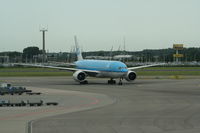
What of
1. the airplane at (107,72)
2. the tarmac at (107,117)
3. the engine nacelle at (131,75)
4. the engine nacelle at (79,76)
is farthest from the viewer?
the engine nacelle at (79,76)

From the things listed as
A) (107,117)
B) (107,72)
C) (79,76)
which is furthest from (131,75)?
(107,117)

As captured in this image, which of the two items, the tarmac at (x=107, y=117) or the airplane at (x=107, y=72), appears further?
the airplane at (x=107, y=72)

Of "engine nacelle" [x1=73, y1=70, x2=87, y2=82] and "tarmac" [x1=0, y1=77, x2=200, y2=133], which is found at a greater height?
"engine nacelle" [x1=73, y1=70, x2=87, y2=82]

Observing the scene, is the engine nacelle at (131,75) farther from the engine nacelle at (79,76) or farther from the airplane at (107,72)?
the engine nacelle at (79,76)

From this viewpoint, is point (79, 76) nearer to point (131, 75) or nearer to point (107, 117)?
point (131, 75)

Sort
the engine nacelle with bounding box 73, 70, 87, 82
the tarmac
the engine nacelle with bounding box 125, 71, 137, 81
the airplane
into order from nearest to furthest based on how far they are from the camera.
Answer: the tarmac, the airplane, the engine nacelle with bounding box 125, 71, 137, 81, the engine nacelle with bounding box 73, 70, 87, 82

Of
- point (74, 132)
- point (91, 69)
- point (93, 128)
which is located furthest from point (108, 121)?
point (91, 69)

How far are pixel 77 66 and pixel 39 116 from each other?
126ft

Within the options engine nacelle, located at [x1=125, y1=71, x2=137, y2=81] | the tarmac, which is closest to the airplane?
engine nacelle, located at [x1=125, y1=71, x2=137, y2=81]

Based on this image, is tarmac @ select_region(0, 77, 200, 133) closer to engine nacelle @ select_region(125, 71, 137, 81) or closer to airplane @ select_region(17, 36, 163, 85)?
airplane @ select_region(17, 36, 163, 85)

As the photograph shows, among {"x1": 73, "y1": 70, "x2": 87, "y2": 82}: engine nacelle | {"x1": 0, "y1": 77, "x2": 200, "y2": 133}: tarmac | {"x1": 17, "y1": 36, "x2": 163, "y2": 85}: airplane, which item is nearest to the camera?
{"x1": 0, "y1": 77, "x2": 200, "y2": 133}: tarmac

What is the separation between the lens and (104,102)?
31.0 metres

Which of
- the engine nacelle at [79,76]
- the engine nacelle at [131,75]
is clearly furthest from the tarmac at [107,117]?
the engine nacelle at [79,76]

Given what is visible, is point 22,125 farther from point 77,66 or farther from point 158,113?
point 77,66
